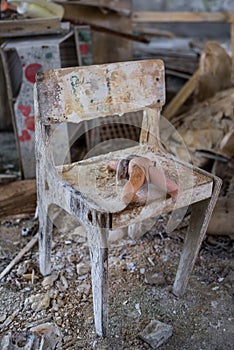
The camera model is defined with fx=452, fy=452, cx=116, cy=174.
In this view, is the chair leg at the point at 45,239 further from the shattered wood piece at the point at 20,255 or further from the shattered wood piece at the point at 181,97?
the shattered wood piece at the point at 181,97

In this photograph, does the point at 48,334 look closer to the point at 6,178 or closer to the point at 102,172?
the point at 102,172

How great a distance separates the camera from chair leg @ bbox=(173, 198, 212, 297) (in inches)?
76.0

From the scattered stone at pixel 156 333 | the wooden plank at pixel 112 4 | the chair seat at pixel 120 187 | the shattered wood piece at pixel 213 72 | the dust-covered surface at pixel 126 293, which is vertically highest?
the wooden plank at pixel 112 4

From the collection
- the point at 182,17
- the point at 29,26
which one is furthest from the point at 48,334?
the point at 182,17

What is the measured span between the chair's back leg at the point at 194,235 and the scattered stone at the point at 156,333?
24 cm

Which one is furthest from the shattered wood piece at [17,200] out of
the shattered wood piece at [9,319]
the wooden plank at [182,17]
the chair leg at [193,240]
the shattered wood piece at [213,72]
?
the wooden plank at [182,17]

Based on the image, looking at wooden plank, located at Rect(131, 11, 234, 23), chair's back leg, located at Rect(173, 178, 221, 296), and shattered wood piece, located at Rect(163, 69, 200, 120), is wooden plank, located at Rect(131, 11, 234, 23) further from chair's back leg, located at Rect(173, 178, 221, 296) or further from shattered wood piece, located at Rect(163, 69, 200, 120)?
chair's back leg, located at Rect(173, 178, 221, 296)

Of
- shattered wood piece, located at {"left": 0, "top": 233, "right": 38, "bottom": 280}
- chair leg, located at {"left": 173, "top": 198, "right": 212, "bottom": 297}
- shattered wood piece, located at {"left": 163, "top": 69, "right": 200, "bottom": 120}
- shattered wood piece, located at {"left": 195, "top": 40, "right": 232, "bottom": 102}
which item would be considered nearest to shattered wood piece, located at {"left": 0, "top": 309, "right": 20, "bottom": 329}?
shattered wood piece, located at {"left": 0, "top": 233, "right": 38, "bottom": 280}

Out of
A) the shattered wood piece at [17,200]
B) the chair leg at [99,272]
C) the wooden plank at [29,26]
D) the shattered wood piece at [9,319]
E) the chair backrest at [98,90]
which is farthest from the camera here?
the wooden plank at [29,26]

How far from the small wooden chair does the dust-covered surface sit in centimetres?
10

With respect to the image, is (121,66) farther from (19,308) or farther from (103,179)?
(19,308)

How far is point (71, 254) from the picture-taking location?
2.39 m

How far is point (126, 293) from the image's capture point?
2125 mm

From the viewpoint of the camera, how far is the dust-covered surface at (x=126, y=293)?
1896 mm
